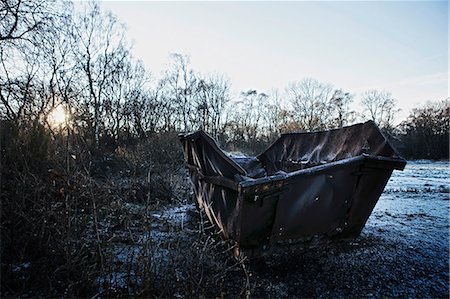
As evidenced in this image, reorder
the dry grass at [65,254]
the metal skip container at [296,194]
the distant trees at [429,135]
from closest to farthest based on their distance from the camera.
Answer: the dry grass at [65,254] → the metal skip container at [296,194] → the distant trees at [429,135]

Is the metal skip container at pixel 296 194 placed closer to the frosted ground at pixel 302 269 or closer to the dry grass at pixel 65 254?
the frosted ground at pixel 302 269

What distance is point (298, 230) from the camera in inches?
129

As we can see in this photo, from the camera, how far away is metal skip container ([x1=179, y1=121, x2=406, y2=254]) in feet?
9.59

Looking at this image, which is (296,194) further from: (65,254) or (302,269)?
(65,254)

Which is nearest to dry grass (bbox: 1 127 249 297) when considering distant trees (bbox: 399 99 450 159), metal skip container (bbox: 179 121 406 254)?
metal skip container (bbox: 179 121 406 254)

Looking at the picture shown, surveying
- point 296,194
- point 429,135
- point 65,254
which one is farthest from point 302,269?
point 429,135

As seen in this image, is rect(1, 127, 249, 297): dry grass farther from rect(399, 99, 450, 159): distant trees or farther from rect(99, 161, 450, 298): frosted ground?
rect(399, 99, 450, 159): distant trees

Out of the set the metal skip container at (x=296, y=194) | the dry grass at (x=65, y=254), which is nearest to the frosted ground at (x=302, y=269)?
the dry grass at (x=65, y=254)

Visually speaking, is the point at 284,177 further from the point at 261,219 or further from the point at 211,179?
the point at 211,179

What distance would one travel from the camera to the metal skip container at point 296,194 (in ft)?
9.59

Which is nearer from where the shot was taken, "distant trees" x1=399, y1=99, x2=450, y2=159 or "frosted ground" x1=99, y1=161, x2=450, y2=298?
"frosted ground" x1=99, y1=161, x2=450, y2=298

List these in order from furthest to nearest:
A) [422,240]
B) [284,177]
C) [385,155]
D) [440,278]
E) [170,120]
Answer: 1. [170,120]
2. [422,240]
3. [385,155]
4. [440,278]
5. [284,177]

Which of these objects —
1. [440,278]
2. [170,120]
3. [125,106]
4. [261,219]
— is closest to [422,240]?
[440,278]

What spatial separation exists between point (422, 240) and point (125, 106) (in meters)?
26.1
